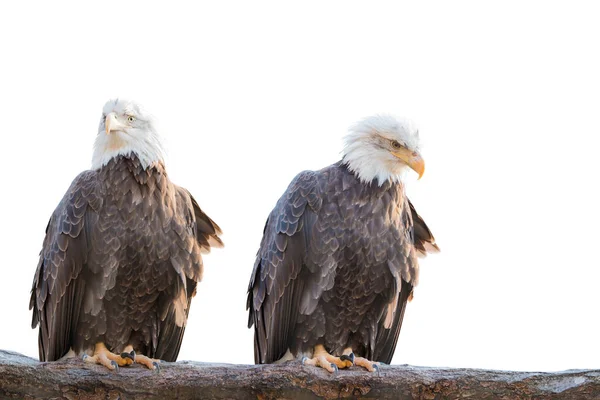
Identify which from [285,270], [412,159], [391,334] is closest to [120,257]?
[285,270]

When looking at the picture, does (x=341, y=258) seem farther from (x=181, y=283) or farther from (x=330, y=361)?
(x=181, y=283)

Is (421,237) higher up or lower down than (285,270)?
higher up

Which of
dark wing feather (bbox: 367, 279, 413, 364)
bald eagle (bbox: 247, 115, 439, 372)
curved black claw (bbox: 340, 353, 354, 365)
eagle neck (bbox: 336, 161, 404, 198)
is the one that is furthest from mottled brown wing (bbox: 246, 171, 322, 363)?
dark wing feather (bbox: 367, 279, 413, 364)

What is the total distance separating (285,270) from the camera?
8320 mm

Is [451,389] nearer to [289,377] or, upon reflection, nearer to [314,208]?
[289,377]

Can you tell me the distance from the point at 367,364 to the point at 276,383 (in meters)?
0.96

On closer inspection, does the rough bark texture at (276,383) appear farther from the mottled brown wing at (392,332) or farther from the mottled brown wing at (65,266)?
the mottled brown wing at (392,332)

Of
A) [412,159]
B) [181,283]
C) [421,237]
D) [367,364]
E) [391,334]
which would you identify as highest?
[412,159]

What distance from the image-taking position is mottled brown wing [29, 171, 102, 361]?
8336 millimetres

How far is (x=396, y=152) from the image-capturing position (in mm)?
8586

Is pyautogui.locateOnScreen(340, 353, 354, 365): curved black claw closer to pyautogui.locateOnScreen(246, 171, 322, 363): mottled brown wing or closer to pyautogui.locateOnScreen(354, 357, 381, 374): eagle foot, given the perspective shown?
pyautogui.locateOnScreen(354, 357, 381, 374): eagle foot

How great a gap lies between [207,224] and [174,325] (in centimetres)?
102

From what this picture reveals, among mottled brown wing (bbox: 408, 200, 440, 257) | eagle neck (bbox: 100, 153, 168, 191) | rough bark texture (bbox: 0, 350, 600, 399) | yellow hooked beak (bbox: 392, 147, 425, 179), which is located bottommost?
rough bark texture (bbox: 0, 350, 600, 399)

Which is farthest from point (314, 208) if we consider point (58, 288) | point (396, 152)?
point (58, 288)
